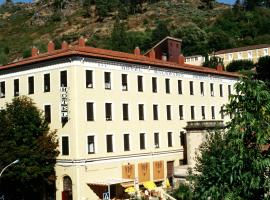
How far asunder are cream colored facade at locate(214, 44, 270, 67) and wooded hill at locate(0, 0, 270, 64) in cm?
645

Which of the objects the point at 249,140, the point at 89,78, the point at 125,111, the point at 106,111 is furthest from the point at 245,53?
the point at 249,140

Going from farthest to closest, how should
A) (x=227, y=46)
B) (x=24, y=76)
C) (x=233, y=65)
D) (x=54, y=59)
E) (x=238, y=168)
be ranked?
(x=227, y=46)
(x=233, y=65)
(x=24, y=76)
(x=54, y=59)
(x=238, y=168)

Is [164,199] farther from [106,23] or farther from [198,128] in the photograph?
[106,23]

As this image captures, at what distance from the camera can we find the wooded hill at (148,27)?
14138 centimetres

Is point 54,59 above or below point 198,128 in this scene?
above

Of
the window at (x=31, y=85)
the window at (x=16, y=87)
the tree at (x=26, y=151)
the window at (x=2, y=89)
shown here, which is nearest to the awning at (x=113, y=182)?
the tree at (x=26, y=151)

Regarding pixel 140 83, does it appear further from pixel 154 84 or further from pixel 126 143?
pixel 126 143

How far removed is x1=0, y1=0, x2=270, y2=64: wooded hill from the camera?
464ft

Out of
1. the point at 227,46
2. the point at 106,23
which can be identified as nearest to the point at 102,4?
the point at 106,23

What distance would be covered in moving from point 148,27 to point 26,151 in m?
130

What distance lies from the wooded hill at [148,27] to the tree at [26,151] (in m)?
90.4

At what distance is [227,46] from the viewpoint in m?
141

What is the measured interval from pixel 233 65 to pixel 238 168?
105 meters

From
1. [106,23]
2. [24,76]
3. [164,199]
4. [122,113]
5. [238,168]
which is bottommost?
[164,199]
